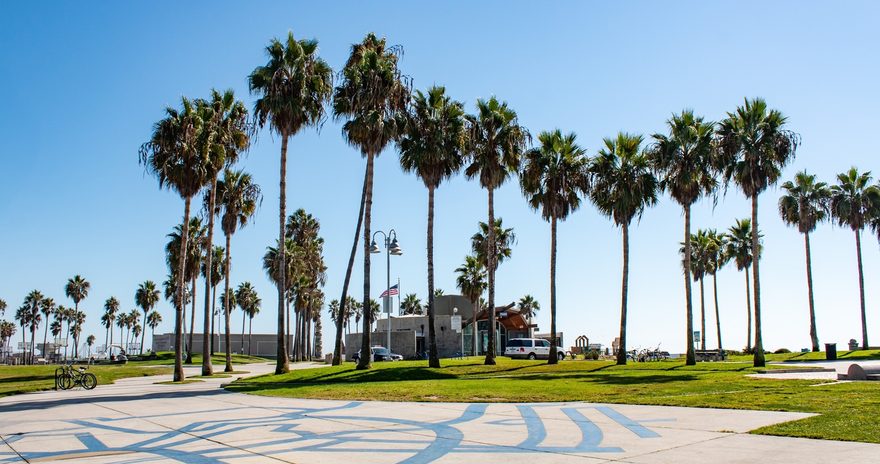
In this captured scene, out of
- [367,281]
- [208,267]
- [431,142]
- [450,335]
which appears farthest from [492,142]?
[450,335]

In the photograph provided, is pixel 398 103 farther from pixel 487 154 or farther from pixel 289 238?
pixel 289 238

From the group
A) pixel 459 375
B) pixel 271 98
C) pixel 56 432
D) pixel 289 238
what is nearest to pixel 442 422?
pixel 56 432

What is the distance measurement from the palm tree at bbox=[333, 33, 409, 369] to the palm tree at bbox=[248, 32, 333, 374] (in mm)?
1188

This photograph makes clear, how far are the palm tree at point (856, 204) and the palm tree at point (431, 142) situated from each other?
3723 centimetres

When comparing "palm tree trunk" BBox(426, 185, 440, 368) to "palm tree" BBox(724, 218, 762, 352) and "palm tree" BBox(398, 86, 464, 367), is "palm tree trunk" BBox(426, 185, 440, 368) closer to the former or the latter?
"palm tree" BBox(398, 86, 464, 367)

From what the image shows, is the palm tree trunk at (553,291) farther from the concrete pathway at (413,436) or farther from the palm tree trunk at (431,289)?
the concrete pathway at (413,436)

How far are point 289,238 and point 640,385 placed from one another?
53863 millimetres

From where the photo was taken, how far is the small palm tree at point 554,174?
38500mm

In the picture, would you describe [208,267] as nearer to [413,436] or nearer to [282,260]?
[282,260]

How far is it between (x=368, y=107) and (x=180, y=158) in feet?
30.4

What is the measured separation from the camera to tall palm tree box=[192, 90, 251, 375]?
32812 mm

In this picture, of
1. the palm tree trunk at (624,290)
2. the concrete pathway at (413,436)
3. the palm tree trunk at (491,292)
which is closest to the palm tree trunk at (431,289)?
the palm tree trunk at (491,292)

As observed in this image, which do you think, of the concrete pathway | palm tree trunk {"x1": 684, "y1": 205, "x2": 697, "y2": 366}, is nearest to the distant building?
palm tree trunk {"x1": 684, "y1": 205, "x2": 697, "y2": 366}

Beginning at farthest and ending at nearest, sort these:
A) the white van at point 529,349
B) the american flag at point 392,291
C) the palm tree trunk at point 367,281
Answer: the white van at point 529,349 < the american flag at point 392,291 < the palm tree trunk at point 367,281
